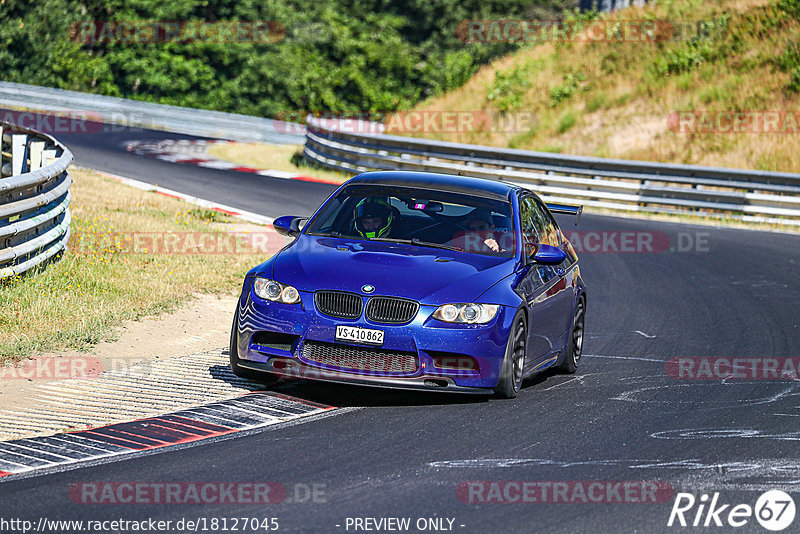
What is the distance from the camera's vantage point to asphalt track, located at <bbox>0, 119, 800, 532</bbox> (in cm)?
598

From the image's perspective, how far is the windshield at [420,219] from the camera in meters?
9.36

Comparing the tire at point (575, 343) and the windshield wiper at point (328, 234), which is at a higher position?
the windshield wiper at point (328, 234)

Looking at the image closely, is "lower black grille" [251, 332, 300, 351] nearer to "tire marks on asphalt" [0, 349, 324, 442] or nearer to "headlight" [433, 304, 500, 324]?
"tire marks on asphalt" [0, 349, 324, 442]

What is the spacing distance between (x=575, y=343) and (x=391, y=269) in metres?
2.57

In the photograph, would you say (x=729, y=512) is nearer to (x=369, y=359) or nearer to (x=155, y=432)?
(x=369, y=359)

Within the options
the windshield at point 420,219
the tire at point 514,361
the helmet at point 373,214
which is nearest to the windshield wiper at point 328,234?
the windshield at point 420,219

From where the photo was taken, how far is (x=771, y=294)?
15.2 metres

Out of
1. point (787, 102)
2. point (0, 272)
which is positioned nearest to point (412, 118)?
point (787, 102)

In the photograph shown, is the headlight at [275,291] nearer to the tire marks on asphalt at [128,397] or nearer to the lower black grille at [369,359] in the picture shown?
the lower black grille at [369,359]

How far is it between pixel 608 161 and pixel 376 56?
32.0 m

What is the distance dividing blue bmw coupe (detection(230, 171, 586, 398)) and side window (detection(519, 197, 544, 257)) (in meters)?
0.04

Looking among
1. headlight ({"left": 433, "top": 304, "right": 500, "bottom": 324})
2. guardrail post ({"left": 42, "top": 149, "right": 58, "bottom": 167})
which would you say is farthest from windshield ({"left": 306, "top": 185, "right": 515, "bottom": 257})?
guardrail post ({"left": 42, "top": 149, "right": 58, "bottom": 167})

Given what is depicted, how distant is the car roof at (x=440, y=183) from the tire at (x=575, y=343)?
1235 mm

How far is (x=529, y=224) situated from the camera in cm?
996
